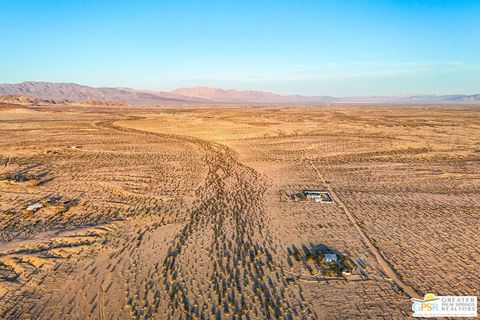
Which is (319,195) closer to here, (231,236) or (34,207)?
(231,236)

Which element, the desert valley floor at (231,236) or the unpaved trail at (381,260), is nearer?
the desert valley floor at (231,236)

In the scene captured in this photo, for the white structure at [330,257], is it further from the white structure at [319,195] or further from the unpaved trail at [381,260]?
the white structure at [319,195]

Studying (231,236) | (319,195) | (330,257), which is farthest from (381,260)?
(319,195)

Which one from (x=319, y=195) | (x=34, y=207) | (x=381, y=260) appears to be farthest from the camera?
(x=319, y=195)

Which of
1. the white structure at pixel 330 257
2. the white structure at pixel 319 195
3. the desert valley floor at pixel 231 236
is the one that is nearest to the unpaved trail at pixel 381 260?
the desert valley floor at pixel 231 236

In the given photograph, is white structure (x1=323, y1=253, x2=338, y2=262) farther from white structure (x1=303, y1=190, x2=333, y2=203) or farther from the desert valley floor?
white structure (x1=303, y1=190, x2=333, y2=203)

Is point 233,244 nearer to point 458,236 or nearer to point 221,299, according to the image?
point 221,299

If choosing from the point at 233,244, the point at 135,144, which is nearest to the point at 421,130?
the point at 135,144

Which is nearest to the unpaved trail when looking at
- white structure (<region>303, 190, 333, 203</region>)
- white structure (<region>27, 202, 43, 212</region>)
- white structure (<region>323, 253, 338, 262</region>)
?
white structure (<region>303, 190, 333, 203</region>)
